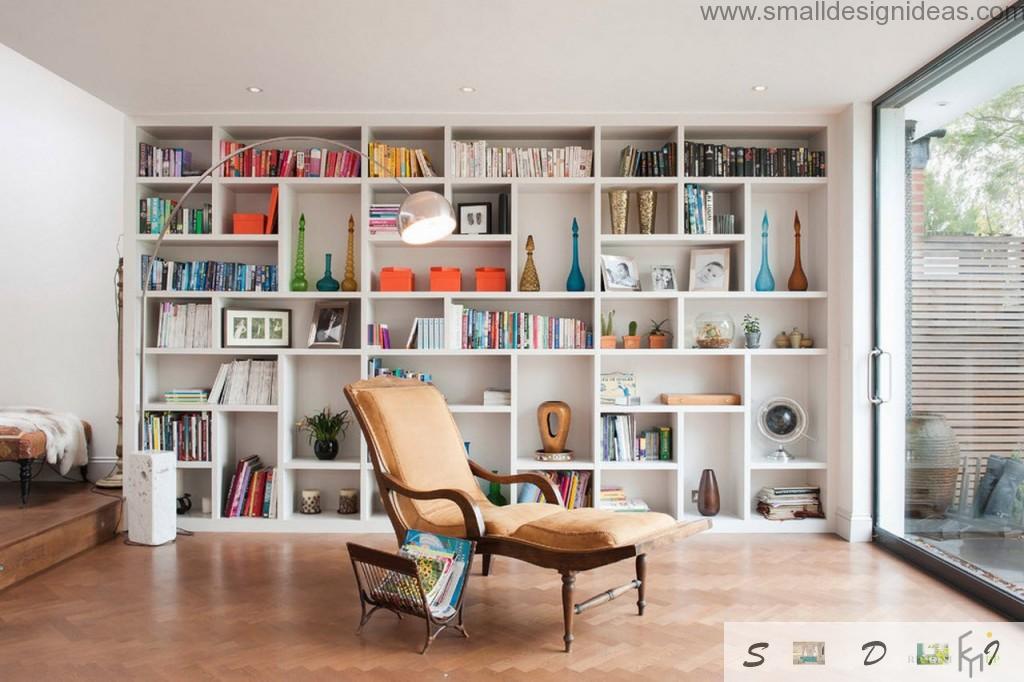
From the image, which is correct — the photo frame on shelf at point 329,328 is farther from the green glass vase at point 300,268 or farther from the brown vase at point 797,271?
the brown vase at point 797,271

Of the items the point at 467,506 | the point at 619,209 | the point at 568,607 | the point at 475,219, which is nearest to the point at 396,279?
the point at 475,219

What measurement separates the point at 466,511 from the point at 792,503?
270 cm

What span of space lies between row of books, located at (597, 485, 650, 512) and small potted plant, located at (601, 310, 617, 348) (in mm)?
940

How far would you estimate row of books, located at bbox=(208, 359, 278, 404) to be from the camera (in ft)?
16.5

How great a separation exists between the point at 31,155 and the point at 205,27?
132 inches

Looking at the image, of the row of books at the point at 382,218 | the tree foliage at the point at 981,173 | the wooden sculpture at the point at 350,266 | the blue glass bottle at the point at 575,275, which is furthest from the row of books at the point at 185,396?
the tree foliage at the point at 981,173

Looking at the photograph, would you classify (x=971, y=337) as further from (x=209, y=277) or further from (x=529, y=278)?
(x=209, y=277)

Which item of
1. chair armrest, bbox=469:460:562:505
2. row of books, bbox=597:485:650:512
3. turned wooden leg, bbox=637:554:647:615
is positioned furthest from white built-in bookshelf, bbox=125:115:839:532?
turned wooden leg, bbox=637:554:647:615

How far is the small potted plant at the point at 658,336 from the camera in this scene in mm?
5105

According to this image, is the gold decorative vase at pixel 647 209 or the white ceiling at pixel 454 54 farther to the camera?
the gold decorative vase at pixel 647 209

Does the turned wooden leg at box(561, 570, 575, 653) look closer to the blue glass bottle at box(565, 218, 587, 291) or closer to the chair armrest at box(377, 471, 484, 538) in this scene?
the chair armrest at box(377, 471, 484, 538)

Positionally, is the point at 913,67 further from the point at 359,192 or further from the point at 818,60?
the point at 359,192

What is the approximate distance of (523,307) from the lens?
5.31m

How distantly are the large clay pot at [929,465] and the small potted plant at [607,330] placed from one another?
5.76 feet
